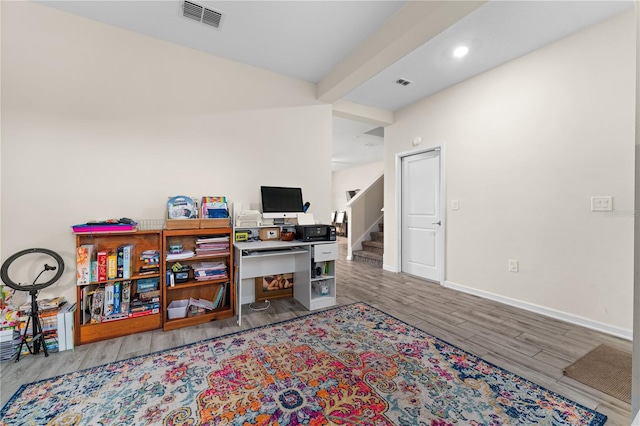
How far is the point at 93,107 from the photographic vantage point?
2342mm

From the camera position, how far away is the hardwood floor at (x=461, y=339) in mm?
1671

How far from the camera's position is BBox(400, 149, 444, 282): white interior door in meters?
3.83

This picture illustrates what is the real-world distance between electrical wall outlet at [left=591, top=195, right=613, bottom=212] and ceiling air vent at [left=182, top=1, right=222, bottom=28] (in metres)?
3.81

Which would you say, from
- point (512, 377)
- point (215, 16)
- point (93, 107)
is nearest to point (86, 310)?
point (93, 107)

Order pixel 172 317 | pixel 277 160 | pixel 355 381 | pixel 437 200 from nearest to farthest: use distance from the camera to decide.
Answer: pixel 355 381
pixel 172 317
pixel 277 160
pixel 437 200

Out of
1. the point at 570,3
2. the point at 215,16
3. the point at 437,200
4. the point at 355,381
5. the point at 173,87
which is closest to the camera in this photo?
the point at 355,381

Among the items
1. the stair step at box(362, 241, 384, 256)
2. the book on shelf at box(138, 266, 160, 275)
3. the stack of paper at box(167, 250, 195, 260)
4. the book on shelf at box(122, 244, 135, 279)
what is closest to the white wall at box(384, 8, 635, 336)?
the stair step at box(362, 241, 384, 256)

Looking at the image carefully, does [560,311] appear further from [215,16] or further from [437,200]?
[215,16]

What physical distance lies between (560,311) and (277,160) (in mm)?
3458

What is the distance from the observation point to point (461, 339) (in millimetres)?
2189

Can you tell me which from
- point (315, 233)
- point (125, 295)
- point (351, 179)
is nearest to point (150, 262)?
point (125, 295)

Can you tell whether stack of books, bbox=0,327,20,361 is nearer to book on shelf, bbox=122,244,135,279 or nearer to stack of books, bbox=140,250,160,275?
book on shelf, bbox=122,244,135,279

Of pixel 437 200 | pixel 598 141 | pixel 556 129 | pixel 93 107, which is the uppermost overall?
pixel 93 107

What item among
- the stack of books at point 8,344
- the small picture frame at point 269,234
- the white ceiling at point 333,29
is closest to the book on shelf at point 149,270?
the stack of books at point 8,344
